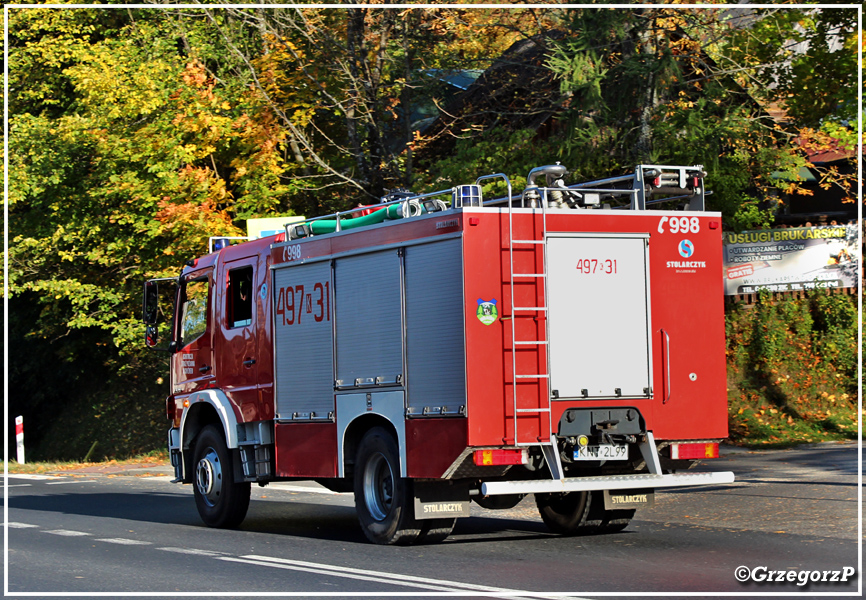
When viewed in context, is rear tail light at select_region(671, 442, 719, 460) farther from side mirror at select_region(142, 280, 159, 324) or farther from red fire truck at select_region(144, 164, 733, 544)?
side mirror at select_region(142, 280, 159, 324)

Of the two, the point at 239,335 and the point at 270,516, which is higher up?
the point at 239,335

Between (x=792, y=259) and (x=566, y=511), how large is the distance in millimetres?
14399

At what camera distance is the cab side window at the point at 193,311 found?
583 inches

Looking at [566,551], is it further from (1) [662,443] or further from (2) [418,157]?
(2) [418,157]

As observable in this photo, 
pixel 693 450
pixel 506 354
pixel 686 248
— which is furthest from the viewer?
pixel 686 248

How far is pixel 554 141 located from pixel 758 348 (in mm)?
6521

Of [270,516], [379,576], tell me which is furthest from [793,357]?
[379,576]

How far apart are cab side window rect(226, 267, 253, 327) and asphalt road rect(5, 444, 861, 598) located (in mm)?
2339

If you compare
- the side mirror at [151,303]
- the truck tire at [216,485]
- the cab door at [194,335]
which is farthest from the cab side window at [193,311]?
the truck tire at [216,485]

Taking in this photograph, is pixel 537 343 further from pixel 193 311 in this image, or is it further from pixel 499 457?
pixel 193 311

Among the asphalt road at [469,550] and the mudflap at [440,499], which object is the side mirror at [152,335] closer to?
the asphalt road at [469,550]

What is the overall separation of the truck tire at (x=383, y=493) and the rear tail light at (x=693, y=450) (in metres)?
2.42

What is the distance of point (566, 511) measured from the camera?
12367mm

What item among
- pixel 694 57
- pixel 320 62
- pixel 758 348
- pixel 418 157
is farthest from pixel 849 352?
pixel 320 62
